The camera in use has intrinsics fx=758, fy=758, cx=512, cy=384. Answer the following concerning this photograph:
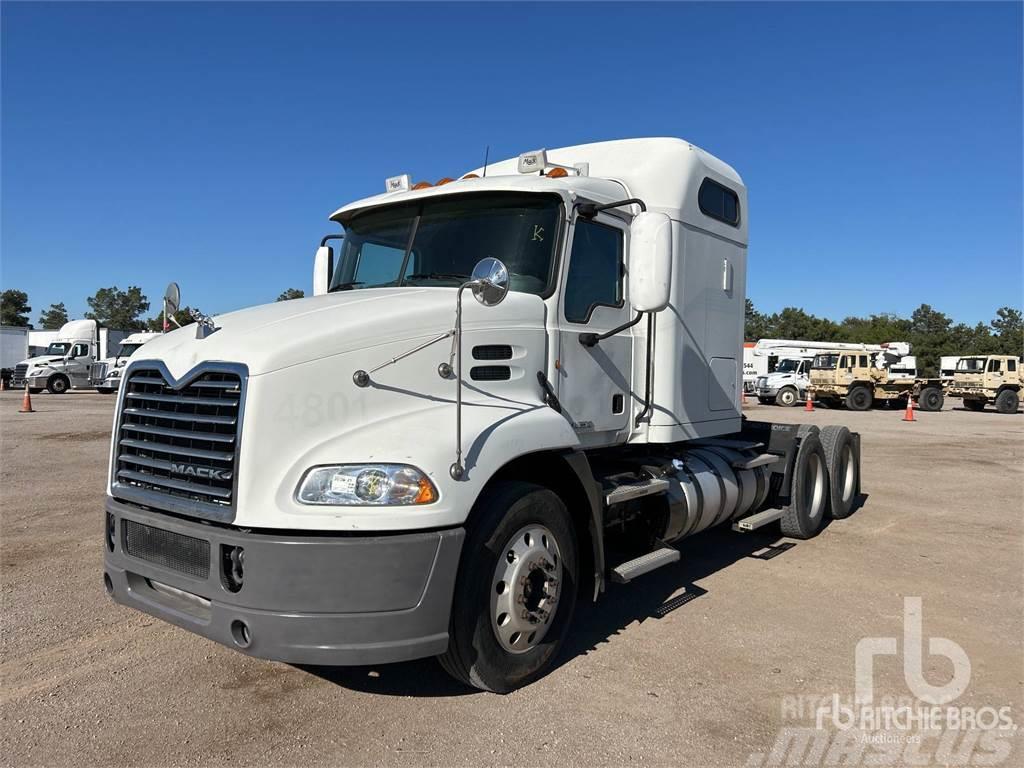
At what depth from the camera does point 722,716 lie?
368 centimetres

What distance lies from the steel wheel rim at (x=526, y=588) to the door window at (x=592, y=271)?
54.8 inches

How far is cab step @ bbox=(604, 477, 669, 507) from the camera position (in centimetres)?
452

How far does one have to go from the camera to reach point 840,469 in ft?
27.3

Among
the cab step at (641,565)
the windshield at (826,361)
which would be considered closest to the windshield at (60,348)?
the windshield at (826,361)

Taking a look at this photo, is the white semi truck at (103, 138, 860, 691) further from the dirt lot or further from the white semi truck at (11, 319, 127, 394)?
the white semi truck at (11, 319, 127, 394)

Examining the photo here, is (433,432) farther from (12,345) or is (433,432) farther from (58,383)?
(12,345)

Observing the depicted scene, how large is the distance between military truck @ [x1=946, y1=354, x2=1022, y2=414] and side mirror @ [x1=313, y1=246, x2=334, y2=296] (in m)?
32.1

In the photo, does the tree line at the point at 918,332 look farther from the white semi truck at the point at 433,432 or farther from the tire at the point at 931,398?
the white semi truck at the point at 433,432

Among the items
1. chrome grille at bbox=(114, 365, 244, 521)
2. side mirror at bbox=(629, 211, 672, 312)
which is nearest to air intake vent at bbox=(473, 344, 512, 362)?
side mirror at bbox=(629, 211, 672, 312)

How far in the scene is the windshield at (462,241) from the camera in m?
4.48

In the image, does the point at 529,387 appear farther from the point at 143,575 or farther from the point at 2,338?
the point at 2,338

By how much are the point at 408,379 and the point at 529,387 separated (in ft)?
2.69

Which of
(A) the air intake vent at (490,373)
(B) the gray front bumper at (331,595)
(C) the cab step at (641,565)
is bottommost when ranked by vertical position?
(C) the cab step at (641,565)

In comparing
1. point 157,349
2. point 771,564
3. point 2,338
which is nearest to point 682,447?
point 771,564
